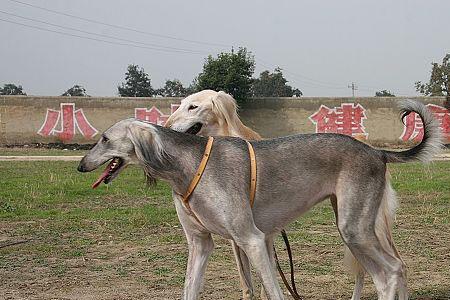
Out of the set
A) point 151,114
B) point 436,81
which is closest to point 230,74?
point 151,114

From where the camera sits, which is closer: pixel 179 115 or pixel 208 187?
pixel 208 187

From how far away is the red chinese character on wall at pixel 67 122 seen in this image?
1442 inches

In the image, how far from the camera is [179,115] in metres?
7.43

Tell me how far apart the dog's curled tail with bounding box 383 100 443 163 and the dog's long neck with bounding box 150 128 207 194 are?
179 centimetres

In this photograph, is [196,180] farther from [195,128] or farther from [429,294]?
[429,294]

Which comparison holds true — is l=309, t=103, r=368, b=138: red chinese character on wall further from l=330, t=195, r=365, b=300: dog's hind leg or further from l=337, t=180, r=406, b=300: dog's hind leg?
l=337, t=180, r=406, b=300: dog's hind leg

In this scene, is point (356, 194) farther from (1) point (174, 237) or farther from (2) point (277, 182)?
(1) point (174, 237)

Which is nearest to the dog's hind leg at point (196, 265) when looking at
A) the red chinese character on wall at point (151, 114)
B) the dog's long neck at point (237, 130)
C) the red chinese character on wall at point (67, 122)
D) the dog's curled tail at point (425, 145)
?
the dog's long neck at point (237, 130)

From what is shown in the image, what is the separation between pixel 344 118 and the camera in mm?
36438

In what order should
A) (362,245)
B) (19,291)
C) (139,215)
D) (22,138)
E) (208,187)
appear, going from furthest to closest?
1. (22,138)
2. (139,215)
3. (19,291)
4. (362,245)
5. (208,187)

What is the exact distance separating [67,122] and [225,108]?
30491mm

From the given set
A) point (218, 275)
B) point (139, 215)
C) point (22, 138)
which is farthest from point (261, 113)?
point (218, 275)

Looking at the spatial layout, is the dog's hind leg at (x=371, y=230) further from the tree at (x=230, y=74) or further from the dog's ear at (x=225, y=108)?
the tree at (x=230, y=74)

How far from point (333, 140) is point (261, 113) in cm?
3131
